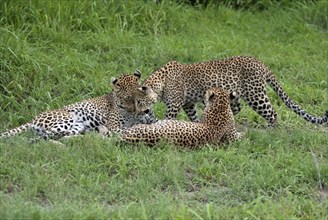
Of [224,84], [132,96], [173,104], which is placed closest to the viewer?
[132,96]

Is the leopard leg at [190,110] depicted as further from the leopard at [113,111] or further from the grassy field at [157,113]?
the leopard at [113,111]

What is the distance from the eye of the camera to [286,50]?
14.0 meters

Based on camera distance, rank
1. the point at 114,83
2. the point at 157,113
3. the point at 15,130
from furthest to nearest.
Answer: the point at 157,113 → the point at 114,83 → the point at 15,130

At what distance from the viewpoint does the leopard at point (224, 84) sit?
1102 cm

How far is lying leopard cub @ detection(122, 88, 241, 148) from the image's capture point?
955 centimetres

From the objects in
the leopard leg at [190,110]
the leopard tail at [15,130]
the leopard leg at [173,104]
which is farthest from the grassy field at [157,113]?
the leopard leg at [173,104]

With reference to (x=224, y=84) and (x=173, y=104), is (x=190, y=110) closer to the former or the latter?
(x=173, y=104)

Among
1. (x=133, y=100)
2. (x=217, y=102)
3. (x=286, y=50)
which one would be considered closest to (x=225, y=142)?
(x=217, y=102)

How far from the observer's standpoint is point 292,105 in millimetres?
11172

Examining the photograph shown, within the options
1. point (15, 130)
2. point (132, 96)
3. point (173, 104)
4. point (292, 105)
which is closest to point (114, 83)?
point (132, 96)

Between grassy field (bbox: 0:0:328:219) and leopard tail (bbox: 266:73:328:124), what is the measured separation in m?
0.15

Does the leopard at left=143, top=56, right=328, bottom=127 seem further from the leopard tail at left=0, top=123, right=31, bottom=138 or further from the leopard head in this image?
the leopard tail at left=0, top=123, right=31, bottom=138

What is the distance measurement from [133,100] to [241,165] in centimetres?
208

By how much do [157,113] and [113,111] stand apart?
0.90 meters
